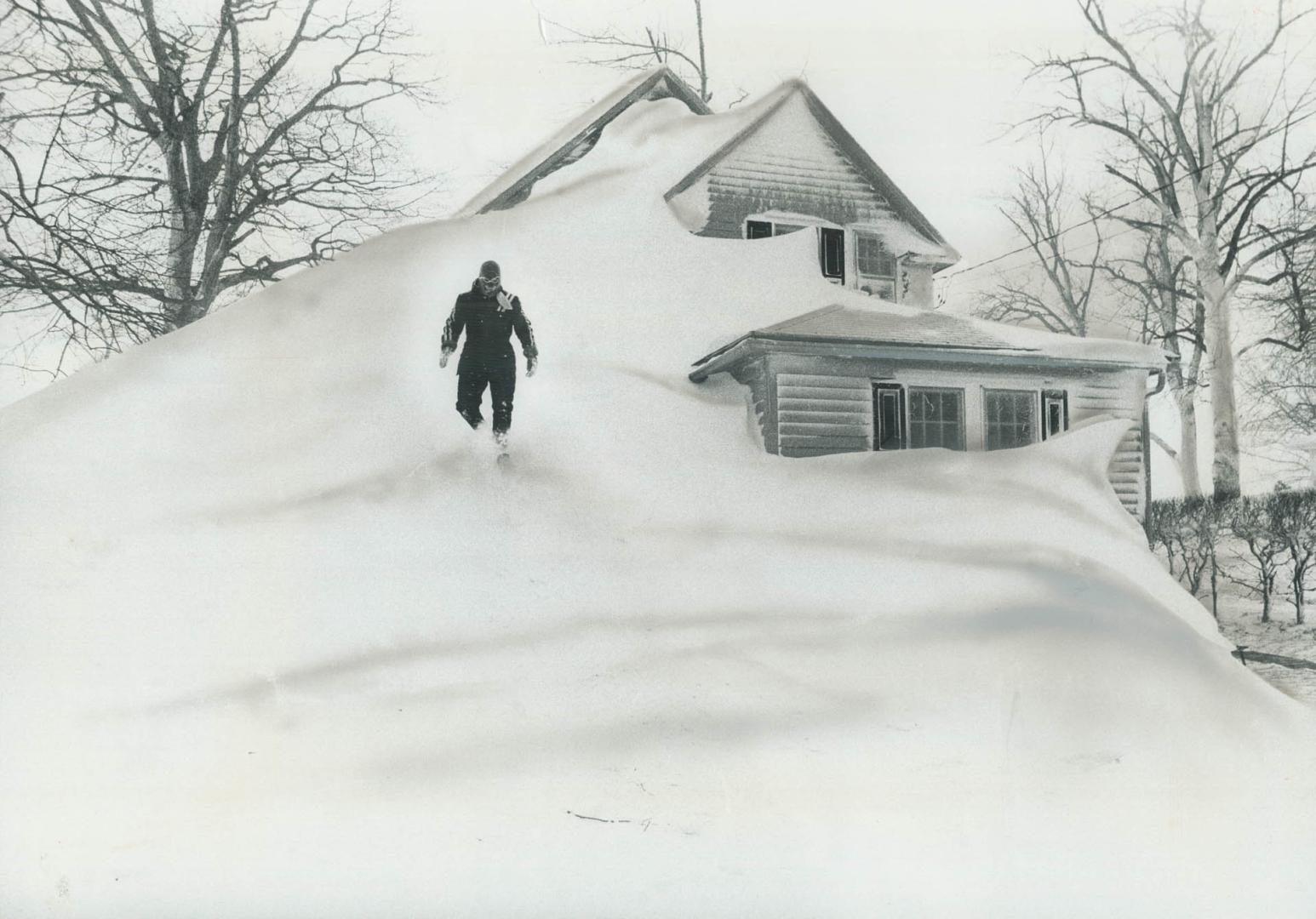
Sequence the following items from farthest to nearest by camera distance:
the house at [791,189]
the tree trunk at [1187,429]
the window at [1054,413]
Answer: the house at [791,189] < the window at [1054,413] < the tree trunk at [1187,429]

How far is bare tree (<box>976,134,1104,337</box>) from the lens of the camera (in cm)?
466

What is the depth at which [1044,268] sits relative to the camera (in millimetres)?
4879

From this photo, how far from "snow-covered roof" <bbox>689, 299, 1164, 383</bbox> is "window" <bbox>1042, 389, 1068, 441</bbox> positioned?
0.20m

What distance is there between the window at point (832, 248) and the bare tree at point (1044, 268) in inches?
50.8

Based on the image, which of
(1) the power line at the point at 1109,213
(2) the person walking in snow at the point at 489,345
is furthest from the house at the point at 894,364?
(2) the person walking in snow at the point at 489,345

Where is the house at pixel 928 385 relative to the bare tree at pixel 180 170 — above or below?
below

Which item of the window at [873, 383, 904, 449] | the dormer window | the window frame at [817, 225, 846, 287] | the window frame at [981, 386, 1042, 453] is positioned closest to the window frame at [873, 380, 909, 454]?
the window at [873, 383, 904, 449]

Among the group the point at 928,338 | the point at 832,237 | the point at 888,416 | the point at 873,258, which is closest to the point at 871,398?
the point at 888,416

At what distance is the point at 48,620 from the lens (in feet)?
13.5

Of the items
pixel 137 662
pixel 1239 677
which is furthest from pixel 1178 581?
pixel 137 662

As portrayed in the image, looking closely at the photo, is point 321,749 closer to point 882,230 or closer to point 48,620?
point 48,620

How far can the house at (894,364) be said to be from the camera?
4.53 meters

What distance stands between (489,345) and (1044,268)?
327cm

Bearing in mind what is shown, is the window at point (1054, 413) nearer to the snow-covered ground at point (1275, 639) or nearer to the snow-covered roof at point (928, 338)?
the snow-covered roof at point (928, 338)
